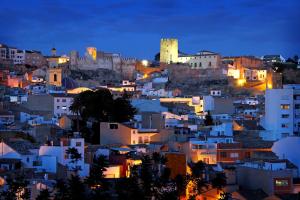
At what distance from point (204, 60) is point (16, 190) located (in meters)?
55.8

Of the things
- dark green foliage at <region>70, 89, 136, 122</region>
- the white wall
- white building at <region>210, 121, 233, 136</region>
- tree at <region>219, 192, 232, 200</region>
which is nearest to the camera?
tree at <region>219, 192, 232, 200</region>

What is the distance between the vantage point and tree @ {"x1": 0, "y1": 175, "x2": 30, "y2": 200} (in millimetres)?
20289

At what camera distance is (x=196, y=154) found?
28.6 metres

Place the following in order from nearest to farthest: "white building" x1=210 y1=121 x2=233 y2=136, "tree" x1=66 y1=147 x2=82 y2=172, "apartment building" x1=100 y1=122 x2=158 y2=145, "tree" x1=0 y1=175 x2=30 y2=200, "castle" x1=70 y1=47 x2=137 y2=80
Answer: "tree" x1=0 y1=175 x2=30 y2=200, "tree" x1=66 y1=147 x2=82 y2=172, "apartment building" x1=100 y1=122 x2=158 y2=145, "white building" x1=210 y1=121 x2=233 y2=136, "castle" x1=70 y1=47 x2=137 y2=80

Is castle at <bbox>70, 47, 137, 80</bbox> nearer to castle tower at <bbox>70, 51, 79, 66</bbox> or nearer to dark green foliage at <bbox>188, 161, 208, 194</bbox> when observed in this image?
castle tower at <bbox>70, 51, 79, 66</bbox>

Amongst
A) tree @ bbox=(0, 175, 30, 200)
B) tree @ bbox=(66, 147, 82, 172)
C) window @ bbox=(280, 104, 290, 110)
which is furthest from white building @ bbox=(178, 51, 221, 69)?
tree @ bbox=(0, 175, 30, 200)

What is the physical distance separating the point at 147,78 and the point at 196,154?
42545mm

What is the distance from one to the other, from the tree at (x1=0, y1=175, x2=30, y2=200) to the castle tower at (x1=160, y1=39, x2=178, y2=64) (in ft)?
196

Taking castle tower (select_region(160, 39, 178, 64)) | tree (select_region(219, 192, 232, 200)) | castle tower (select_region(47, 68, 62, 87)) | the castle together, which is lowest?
tree (select_region(219, 192, 232, 200))

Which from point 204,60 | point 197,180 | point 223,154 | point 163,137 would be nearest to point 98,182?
point 197,180

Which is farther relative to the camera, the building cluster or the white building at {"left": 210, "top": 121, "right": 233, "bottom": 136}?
the white building at {"left": 210, "top": 121, "right": 233, "bottom": 136}

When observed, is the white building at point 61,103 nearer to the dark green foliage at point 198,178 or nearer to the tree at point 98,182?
the tree at point 98,182

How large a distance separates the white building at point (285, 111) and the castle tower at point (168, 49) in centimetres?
4616

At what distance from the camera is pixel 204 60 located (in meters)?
75.1
